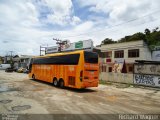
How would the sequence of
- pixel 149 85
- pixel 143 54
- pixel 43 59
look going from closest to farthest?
1. pixel 149 85
2. pixel 43 59
3. pixel 143 54

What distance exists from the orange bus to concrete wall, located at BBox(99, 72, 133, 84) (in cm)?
863

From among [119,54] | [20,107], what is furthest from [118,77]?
[119,54]

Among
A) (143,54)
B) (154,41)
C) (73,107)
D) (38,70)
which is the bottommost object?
(73,107)

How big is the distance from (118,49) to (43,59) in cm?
2755

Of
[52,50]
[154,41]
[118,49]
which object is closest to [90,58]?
[118,49]

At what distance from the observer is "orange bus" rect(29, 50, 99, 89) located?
16531 millimetres

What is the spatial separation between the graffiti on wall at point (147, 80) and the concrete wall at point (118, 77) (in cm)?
102

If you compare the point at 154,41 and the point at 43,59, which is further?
the point at 154,41

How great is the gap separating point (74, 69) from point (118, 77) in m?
11.4

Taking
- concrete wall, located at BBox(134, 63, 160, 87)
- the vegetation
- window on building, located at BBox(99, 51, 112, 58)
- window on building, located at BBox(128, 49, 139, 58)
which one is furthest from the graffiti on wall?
the vegetation

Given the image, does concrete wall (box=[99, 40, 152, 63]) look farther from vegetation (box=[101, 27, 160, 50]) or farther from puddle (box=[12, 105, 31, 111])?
puddle (box=[12, 105, 31, 111])

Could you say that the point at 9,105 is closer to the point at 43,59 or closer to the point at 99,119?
the point at 99,119

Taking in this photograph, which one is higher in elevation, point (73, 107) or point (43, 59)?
point (43, 59)

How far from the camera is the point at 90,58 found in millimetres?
17125
